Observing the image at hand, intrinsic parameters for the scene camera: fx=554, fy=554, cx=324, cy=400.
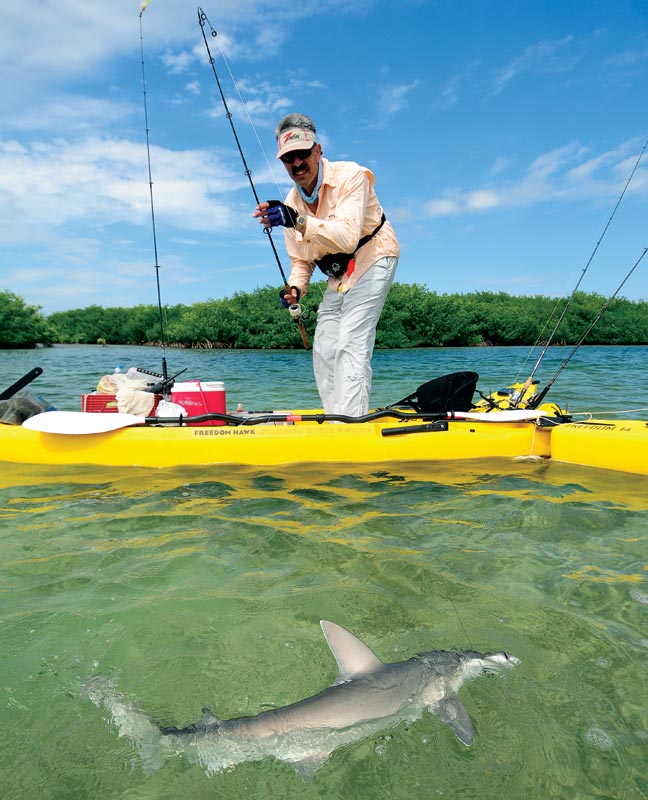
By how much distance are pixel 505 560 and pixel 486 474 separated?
1.93 metres

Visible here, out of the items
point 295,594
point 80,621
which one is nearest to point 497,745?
point 295,594

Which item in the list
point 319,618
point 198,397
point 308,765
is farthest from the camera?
point 198,397

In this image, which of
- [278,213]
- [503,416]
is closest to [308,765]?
[278,213]

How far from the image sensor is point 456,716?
1.78 m

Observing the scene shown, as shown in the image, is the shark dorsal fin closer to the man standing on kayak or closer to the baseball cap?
the man standing on kayak

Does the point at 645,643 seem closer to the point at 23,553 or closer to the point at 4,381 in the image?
the point at 23,553

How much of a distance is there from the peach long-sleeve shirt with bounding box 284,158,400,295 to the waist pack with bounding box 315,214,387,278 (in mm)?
35

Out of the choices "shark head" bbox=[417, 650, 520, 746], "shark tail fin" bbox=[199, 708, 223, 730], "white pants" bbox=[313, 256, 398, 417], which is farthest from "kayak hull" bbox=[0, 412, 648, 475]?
"shark tail fin" bbox=[199, 708, 223, 730]

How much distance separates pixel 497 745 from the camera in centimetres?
170

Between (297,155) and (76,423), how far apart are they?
3.09 m

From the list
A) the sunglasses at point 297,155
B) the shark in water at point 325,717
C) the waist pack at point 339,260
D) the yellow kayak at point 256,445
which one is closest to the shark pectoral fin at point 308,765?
the shark in water at point 325,717

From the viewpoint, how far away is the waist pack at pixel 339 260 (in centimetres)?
516

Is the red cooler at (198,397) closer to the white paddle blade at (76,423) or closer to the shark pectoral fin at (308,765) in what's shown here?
the white paddle blade at (76,423)

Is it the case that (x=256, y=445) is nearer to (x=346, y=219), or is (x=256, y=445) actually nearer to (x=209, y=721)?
(x=346, y=219)
